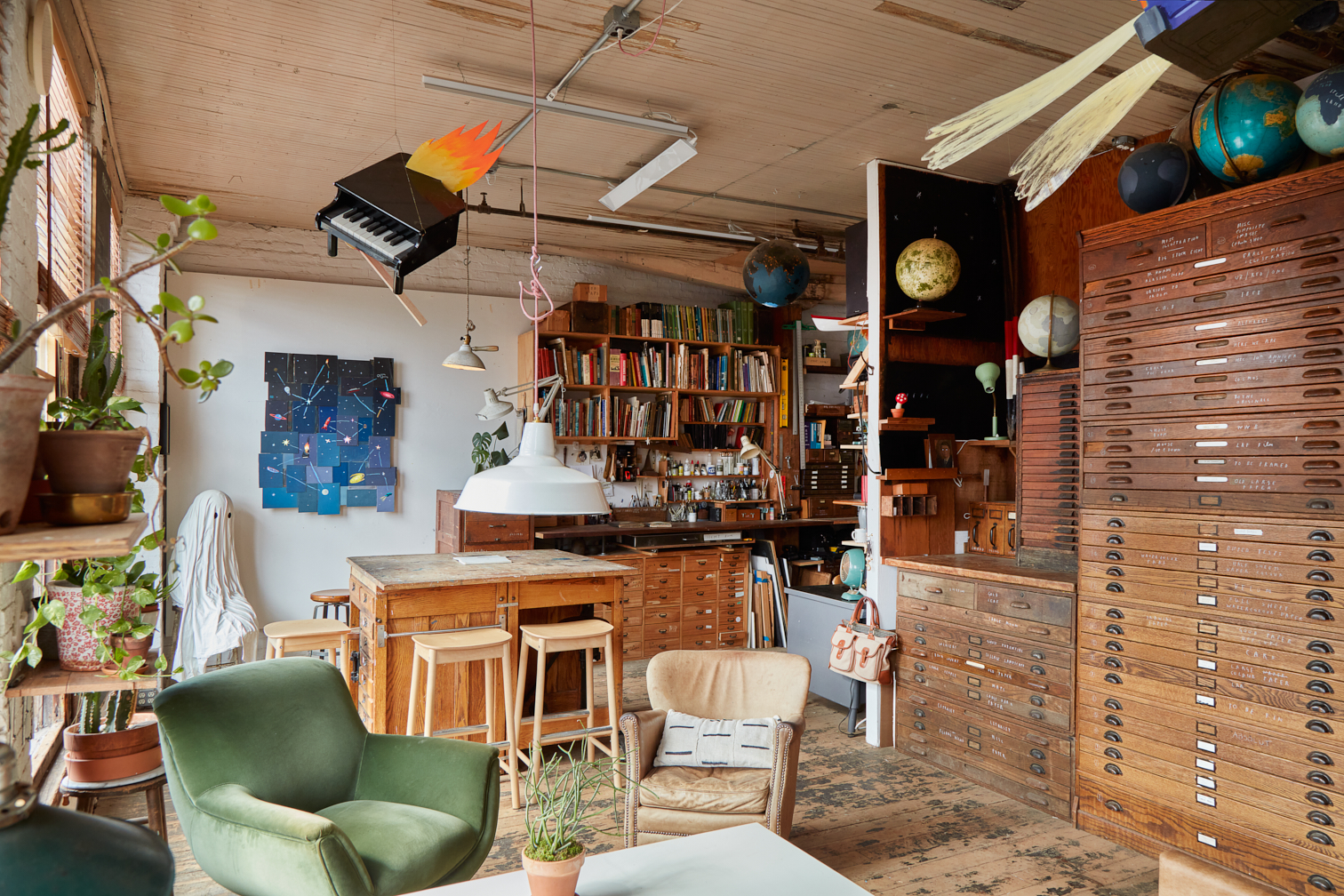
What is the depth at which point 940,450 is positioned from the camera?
4.79 metres

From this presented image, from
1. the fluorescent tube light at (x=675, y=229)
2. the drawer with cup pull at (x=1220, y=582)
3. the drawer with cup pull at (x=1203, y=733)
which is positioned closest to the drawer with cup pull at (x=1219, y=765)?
the drawer with cup pull at (x=1203, y=733)

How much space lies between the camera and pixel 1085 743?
11.6ft

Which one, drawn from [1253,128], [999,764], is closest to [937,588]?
[999,764]

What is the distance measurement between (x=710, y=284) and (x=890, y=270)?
317cm

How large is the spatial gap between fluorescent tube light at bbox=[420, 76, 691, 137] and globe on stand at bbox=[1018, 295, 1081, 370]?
77.7 inches

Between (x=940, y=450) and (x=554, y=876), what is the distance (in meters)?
3.61

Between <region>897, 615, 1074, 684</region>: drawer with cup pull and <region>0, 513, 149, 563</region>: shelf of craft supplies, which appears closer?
<region>0, 513, 149, 563</region>: shelf of craft supplies

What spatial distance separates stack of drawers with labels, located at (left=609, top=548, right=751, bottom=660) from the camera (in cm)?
644

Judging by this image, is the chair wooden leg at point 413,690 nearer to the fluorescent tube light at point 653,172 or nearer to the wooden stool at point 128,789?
the wooden stool at point 128,789

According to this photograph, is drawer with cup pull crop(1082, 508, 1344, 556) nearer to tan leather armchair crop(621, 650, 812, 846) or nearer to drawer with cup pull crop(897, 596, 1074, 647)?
drawer with cup pull crop(897, 596, 1074, 647)

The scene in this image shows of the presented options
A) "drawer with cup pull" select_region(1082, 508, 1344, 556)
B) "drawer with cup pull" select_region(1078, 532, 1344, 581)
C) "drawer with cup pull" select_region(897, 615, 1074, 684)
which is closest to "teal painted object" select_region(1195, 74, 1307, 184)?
"drawer with cup pull" select_region(1082, 508, 1344, 556)

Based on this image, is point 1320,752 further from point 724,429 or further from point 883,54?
point 724,429

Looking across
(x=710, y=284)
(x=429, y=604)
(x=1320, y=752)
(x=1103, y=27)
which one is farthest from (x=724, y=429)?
(x=1320, y=752)

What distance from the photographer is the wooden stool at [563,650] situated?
384 cm
